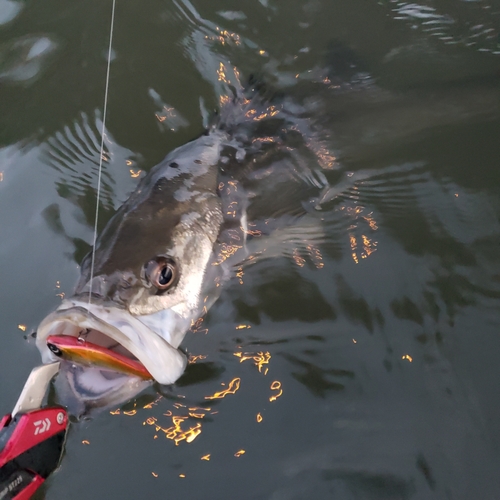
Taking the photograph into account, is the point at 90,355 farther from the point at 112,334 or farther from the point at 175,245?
the point at 175,245

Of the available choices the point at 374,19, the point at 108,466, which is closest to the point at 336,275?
the point at 108,466

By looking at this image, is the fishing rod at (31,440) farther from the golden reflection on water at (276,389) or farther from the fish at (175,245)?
the golden reflection on water at (276,389)

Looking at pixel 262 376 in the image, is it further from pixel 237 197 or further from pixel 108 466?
pixel 237 197

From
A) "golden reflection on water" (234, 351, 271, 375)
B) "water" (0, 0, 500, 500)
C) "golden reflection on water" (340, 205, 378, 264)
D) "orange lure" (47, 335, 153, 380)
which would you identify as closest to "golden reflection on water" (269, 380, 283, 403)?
"water" (0, 0, 500, 500)

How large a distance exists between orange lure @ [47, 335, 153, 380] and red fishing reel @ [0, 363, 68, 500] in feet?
A: 0.67

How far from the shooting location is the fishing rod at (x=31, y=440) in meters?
1.93

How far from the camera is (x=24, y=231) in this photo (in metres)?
3.22

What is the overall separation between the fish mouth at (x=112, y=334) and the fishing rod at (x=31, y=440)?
11 cm

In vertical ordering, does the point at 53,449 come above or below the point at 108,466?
above

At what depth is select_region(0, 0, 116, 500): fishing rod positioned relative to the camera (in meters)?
1.93

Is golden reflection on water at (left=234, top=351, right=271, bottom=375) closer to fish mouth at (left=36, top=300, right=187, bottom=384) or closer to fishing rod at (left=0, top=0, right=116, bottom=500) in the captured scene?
fish mouth at (left=36, top=300, right=187, bottom=384)

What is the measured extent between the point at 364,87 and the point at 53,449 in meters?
3.19

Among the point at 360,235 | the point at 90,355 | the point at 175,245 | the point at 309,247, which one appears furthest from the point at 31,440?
the point at 360,235

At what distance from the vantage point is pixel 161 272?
2361 millimetres
